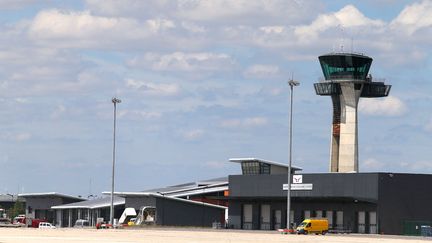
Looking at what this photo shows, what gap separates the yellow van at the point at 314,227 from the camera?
105 meters

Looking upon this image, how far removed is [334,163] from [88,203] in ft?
131

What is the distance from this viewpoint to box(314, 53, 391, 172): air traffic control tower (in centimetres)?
13250

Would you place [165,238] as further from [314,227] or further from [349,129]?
[349,129]

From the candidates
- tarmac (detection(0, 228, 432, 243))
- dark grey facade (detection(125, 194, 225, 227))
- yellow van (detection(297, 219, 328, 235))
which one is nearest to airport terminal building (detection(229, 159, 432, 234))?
yellow van (detection(297, 219, 328, 235))

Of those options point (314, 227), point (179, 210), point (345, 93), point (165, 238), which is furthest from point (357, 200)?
point (165, 238)

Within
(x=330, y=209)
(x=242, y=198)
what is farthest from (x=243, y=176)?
(x=330, y=209)

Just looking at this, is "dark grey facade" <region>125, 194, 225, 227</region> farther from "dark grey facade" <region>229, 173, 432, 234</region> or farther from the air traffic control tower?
the air traffic control tower

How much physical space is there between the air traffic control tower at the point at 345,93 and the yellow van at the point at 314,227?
84.8 feet

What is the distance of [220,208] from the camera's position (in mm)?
137250

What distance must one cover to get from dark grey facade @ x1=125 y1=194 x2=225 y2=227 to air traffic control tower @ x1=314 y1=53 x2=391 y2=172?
650 inches

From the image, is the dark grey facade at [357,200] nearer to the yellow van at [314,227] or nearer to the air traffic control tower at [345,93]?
the yellow van at [314,227]

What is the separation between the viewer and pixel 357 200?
11312 centimetres

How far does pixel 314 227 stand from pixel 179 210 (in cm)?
3069

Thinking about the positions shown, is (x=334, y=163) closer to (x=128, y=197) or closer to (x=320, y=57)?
(x=320, y=57)
